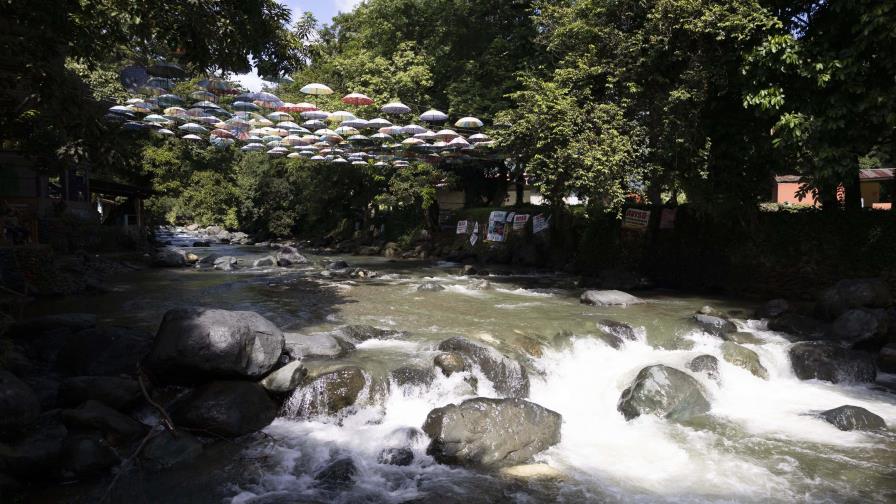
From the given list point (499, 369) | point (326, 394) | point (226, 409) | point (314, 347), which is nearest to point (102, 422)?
point (226, 409)

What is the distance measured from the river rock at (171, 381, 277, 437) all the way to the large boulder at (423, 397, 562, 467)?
2.23 m

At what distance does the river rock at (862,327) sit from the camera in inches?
436

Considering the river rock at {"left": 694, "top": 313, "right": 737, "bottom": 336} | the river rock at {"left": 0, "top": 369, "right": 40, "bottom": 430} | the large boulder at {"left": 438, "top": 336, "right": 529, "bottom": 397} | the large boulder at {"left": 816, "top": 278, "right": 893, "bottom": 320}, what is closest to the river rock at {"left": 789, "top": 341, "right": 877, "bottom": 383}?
the river rock at {"left": 694, "top": 313, "right": 737, "bottom": 336}

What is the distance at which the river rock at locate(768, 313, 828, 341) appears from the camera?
1190cm

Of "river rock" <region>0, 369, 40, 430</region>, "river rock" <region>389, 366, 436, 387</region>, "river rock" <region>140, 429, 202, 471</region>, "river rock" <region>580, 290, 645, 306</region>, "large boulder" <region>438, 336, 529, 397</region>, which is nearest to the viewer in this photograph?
"river rock" <region>0, 369, 40, 430</region>

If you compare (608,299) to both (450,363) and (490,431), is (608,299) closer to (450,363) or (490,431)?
(450,363)

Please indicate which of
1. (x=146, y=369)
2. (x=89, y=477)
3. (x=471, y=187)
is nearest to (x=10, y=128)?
(x=146, y=369)

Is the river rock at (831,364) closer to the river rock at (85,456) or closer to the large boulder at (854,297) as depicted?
the large boulder at (854,297)

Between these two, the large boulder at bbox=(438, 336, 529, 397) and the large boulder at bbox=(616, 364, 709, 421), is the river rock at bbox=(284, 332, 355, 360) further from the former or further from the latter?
the large boulder at bbox=(616, 364, 709, 421)

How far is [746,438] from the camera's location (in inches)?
Answer: 301

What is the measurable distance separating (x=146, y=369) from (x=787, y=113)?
13664 mm

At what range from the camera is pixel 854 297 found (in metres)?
12.4

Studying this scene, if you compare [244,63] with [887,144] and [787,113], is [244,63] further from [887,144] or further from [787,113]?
[887,144]

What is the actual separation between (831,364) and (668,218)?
9096 millimetres
